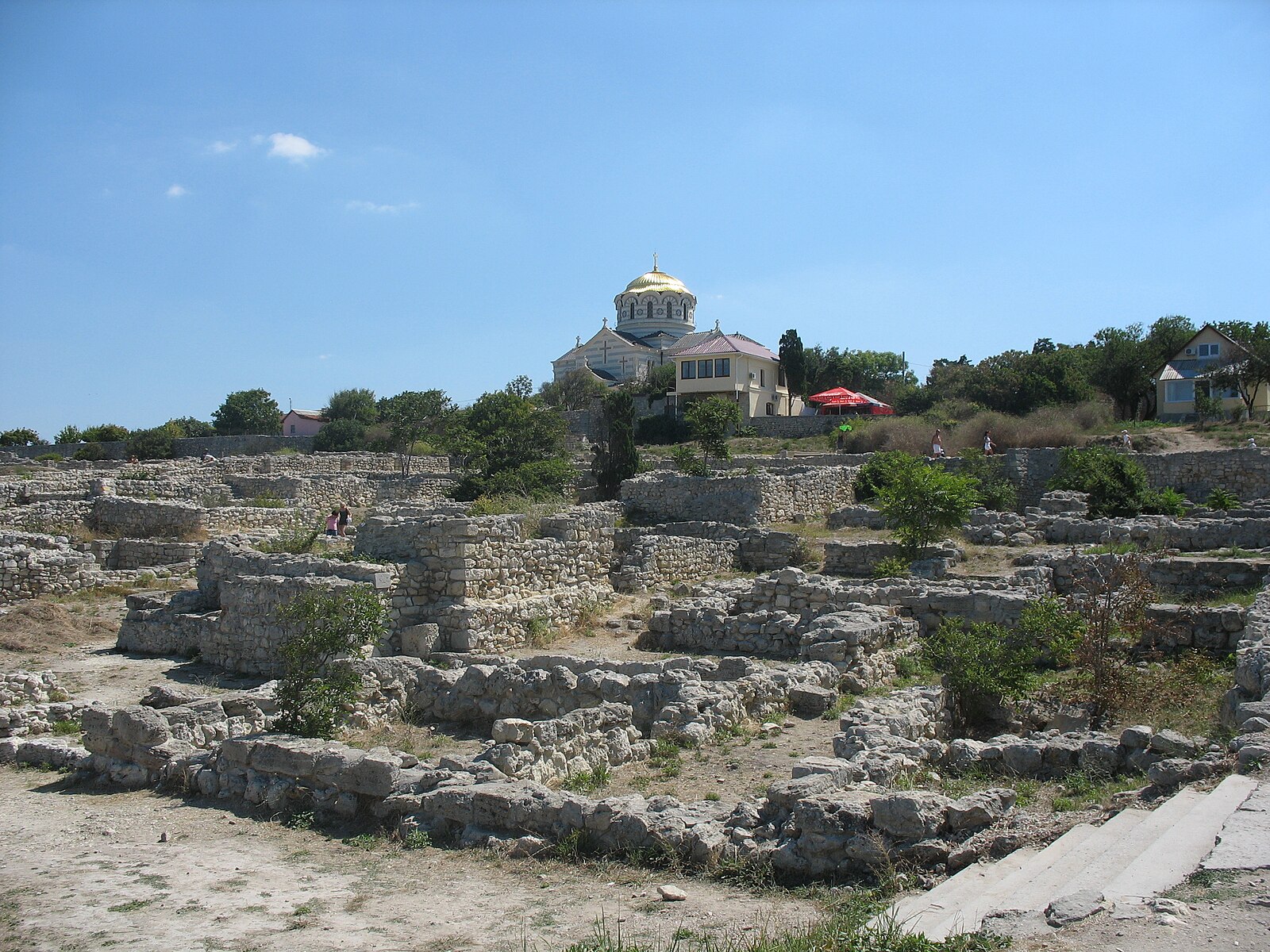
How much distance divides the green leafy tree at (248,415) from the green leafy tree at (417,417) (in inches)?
1152

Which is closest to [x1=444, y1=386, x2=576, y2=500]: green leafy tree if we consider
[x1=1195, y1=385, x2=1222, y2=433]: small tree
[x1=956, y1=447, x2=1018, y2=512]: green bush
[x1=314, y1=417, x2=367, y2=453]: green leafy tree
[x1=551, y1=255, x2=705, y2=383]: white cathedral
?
[x1=956, y1=447, x2=1018, y2=512]: green bush

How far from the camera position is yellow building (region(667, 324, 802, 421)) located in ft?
181

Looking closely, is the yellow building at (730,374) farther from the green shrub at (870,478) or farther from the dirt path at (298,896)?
the dirt path at (298,896)

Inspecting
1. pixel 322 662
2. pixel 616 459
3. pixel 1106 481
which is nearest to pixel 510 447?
pixel 616 459

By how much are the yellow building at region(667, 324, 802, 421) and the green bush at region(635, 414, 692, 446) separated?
58.3 inches

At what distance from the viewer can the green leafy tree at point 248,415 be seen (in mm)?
75625

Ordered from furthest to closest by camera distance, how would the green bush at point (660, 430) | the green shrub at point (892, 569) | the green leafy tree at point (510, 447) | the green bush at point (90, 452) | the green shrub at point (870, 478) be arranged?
the green bush at point (660, 430) < the green bush at point (90, 452) < the green shrub at point (870, 478) < the green leafy tree at point (510, 447) < the green shrub at point (892, 569)

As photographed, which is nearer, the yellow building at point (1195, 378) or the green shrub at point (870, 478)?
the green shrub at point (870, 478)

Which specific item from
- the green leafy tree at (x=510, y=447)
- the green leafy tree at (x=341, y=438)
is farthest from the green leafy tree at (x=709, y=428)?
the green leafy tree at (x=341, y=438)

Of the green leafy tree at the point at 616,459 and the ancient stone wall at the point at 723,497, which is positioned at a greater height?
the green leafy tree at the point at 616,459

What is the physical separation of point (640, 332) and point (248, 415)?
3331 centimetres

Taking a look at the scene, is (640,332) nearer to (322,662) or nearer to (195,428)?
(195,428)

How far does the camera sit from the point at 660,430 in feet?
181

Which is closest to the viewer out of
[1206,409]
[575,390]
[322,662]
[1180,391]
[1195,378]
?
[322,662]
